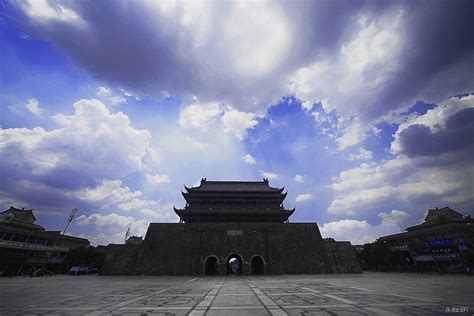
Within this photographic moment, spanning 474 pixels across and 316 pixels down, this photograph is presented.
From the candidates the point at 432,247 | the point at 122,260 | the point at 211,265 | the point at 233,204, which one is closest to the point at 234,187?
the point at 233,204

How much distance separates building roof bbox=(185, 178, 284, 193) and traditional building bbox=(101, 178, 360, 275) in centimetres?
439

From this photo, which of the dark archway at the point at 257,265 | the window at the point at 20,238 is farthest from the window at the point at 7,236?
the dark archway at the point at 257,265

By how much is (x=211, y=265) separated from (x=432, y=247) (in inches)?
1562

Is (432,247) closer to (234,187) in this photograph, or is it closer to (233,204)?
(233,204)

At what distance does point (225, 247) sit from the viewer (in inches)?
1254

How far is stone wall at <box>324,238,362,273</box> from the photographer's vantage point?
3106 centimetres

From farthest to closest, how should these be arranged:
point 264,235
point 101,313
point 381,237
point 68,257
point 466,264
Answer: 1. point 381,237
2. point 68,257
3. point 264,235
4. point 466,264
5. point 101,313

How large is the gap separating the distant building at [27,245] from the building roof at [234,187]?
28759mm

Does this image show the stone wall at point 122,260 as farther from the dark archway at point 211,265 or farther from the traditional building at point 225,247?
the dark archway at point 211,265

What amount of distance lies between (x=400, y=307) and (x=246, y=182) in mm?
37857

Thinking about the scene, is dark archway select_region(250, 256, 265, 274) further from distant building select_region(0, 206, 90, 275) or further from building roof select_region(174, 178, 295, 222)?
distant building select_region(0, 206, 90, 275)

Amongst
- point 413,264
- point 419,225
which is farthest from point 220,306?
point 419,225

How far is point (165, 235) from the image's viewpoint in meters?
33.2

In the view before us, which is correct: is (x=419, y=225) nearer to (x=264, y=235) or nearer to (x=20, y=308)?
(x=264, y=235)
